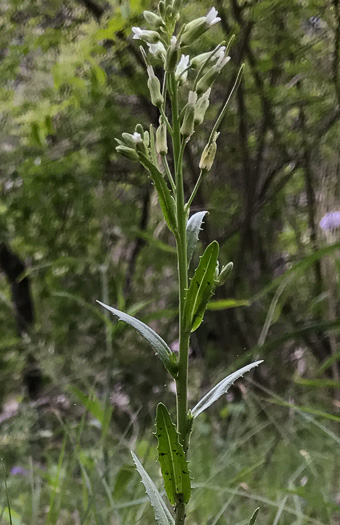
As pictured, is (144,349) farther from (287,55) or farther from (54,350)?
(287,55)

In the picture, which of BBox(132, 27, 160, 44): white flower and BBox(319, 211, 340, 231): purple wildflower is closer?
BBox(132, 27, 160, 44): white flower

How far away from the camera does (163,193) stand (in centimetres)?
34

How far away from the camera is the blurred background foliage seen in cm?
83

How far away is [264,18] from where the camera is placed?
897mm

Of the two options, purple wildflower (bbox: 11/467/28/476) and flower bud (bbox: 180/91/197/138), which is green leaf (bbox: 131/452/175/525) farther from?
purple wildflower (bbox: 11/467/28/476)

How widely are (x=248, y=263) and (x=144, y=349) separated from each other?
42 cm

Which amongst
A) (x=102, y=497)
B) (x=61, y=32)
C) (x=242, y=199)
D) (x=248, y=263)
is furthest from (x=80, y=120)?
(x=102, y=497)

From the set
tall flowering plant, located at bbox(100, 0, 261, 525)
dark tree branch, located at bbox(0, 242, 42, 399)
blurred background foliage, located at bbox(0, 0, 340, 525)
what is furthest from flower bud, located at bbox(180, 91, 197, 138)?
dark tree branch, located at bbox(0, 242, 42, 399)

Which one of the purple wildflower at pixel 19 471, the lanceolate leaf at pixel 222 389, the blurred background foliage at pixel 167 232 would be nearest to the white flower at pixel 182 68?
the lanceolate leaf at pixel 222 389

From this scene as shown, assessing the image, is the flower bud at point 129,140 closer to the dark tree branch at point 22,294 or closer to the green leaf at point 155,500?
the green leaf at point 155,500

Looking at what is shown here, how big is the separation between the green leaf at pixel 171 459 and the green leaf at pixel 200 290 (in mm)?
64

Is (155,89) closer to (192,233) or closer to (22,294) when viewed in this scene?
(192,233)

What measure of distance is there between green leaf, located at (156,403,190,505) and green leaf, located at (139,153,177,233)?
0.13 m

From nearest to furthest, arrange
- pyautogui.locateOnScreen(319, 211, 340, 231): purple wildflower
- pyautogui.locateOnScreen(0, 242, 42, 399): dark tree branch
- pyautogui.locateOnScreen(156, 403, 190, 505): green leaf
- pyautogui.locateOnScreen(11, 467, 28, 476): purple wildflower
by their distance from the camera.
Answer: pyautogui.locateOnScreen(156, 403, 190, 505): green leaf < pyautogui.locateOnScreen(319, 211, 340, 231): purple wildflower < pyautogui.locateOnScreen(11, 467, 28, 476): purple wildflower < pyautogui.locateOnScreen(0, 242, 42, 399): dark tree branch
